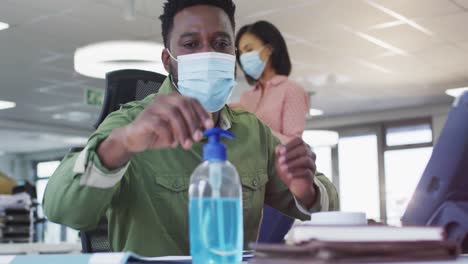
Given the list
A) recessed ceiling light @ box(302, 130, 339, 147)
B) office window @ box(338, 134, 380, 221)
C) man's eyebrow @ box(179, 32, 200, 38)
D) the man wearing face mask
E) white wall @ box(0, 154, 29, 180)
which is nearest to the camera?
the man wearing face mask

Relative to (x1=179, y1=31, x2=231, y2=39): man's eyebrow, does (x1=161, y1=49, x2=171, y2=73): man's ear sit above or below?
below

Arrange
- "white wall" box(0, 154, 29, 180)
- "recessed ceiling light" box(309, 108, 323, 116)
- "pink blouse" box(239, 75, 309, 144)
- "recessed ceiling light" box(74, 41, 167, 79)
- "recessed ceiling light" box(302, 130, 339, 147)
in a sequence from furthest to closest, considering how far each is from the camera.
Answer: "white wall" box(0, 154, 29, 180) → "recessed ceiling light" box(309, 108, 323, 116) → "recessed ceiling light" box(302, 130, 339, 147) → "recessed ceiling light" box(74, 41, 167, 79) → "pink blouse" box(239, 75, 309, 144)

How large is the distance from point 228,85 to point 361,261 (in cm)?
91

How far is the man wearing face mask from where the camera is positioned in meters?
1.01

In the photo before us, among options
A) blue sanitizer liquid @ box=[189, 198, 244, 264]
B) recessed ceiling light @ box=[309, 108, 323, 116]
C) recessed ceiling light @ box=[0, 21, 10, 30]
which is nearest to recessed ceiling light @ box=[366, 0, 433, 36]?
recessed ceiling light @ box=[0, 21, 10, 30]

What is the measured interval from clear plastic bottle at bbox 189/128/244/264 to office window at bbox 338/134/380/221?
9275mm

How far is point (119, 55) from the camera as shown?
4141 mm

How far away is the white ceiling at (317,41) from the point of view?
16.8 feet

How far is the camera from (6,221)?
4.64 meters

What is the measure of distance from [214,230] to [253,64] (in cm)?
257

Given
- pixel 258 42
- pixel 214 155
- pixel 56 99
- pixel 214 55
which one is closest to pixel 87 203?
pixel 214 155

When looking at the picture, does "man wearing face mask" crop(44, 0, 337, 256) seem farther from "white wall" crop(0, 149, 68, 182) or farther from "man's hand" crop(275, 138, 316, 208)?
"white wall" crop(0, 149, 68, 182)

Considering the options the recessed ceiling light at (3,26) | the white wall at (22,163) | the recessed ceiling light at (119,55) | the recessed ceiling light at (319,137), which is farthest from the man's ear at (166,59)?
the white wall at (22,163)

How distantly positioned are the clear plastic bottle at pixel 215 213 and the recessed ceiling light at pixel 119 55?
118 inches
